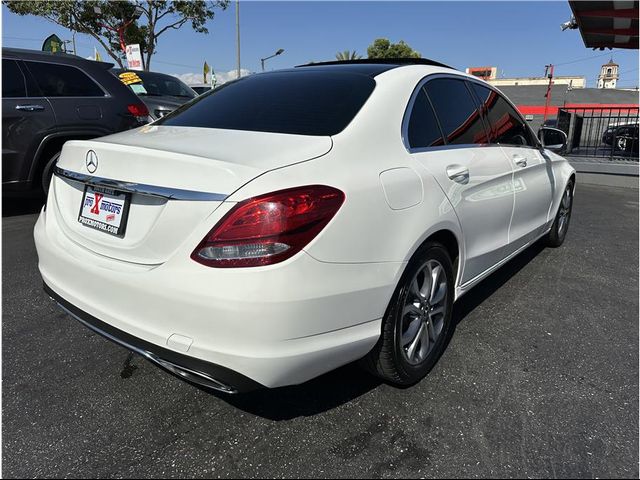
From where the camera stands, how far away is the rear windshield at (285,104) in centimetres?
212

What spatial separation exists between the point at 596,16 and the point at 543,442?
1178cm

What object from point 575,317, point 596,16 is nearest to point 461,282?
point 575,317

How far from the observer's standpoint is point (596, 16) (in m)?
10.6

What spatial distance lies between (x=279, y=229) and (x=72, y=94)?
15.8 feet

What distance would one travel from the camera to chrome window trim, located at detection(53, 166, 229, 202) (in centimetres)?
164

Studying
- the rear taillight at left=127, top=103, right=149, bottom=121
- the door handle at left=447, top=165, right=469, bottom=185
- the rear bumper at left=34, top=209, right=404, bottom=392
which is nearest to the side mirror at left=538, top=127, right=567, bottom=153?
the door handle at left=447, top=165, right=469, bottom=185

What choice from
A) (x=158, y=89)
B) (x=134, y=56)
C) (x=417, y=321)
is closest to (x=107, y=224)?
(x=417, y=321)

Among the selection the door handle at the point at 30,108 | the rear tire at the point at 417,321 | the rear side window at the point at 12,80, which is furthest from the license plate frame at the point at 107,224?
the rear side window at the point at 12,80

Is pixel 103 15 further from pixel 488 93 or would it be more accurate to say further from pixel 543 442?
pixel 543 442

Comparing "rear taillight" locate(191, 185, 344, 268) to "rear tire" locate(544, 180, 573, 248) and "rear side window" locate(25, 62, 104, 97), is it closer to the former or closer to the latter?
"rear tire" locate(544, 180, 573, 248)

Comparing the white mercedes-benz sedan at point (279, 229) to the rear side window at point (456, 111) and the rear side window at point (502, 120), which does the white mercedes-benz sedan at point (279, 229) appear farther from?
the rear side window at point (502, 120)

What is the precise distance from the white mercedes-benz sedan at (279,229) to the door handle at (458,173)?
13 millimetres

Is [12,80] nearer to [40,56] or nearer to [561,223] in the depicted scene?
[40,56]

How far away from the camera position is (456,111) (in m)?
2.79
